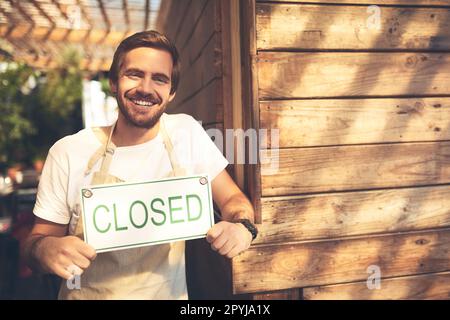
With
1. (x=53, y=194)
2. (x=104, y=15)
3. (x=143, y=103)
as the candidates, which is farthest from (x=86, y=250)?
(x=104, y=15)

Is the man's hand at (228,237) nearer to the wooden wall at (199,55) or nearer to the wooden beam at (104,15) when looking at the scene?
the wooden wall at (199,55)

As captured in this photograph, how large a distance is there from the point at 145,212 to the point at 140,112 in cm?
41

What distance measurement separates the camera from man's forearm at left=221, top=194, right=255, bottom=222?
1.57 m

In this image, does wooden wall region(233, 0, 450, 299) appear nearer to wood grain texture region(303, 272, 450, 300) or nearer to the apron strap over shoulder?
wood grain texture region(303, 272, 450, 300)

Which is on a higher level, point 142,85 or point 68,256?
point 142,85

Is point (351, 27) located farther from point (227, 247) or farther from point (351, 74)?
point (227, 247)

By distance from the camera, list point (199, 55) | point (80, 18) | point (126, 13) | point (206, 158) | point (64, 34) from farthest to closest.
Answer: point (126, 13) → point (64, 34) → point (80, 18) → point (199, 55) → point (206, 158)

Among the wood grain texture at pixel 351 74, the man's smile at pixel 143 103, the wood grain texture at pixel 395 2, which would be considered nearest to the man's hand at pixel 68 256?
the man's smile at pixel 143 103

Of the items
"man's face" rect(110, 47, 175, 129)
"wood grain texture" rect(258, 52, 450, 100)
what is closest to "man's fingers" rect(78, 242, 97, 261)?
"man's face" rect(110, 47, 175, 129)

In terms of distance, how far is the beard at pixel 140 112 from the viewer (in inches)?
57.9

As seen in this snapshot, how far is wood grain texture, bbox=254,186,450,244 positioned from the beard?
617mm

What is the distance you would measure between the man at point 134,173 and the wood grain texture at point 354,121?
1.05 ft

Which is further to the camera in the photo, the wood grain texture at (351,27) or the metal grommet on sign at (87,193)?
the wood grain texture at (351,27)

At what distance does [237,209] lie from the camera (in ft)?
5.21
